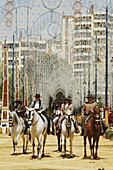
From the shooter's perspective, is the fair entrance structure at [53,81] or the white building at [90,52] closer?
the white building at [90,52]

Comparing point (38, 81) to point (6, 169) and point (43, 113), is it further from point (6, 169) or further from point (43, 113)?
point (6, 169)

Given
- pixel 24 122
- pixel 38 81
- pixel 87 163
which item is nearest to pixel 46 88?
pixel 38 81

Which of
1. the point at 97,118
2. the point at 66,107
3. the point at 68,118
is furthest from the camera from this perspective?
the point at 66,107

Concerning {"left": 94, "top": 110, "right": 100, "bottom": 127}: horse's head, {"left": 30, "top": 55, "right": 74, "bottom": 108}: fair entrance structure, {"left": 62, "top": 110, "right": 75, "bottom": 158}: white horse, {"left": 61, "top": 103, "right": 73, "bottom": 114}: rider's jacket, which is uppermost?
{"left": 30, "top": 55, "right": 74, "bottom": 108}: fair entrance structure

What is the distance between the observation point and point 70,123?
2008 centimetres

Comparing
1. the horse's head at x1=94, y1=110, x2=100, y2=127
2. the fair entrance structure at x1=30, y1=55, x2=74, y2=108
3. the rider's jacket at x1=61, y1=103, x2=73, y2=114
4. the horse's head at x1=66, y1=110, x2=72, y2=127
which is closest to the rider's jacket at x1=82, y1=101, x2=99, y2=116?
the horse's head at x1=94, y1=110, x2=100, y2=127

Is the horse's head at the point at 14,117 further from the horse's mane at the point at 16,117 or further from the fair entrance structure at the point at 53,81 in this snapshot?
the fair entrance structure at the point at 53,81

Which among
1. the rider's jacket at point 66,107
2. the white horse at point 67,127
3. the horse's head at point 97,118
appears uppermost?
the rider's jacket at point 66,107

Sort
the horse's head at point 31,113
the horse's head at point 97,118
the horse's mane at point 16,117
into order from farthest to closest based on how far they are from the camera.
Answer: the horse's mane at point 16,117
the horse's head at point 31,113
the horse's head at point 97,118

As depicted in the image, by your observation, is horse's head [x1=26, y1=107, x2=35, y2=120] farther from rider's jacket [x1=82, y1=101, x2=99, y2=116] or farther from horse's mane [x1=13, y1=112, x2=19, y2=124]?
horse's mane [x1=13, y1=112, x2=19, y2=124]

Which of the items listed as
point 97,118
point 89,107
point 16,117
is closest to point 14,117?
point 16,117

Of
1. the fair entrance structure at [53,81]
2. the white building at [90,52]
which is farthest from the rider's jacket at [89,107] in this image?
the fair entrance structure at [53,81]

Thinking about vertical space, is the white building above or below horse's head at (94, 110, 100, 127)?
above

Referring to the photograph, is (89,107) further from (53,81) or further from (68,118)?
(53,81)
